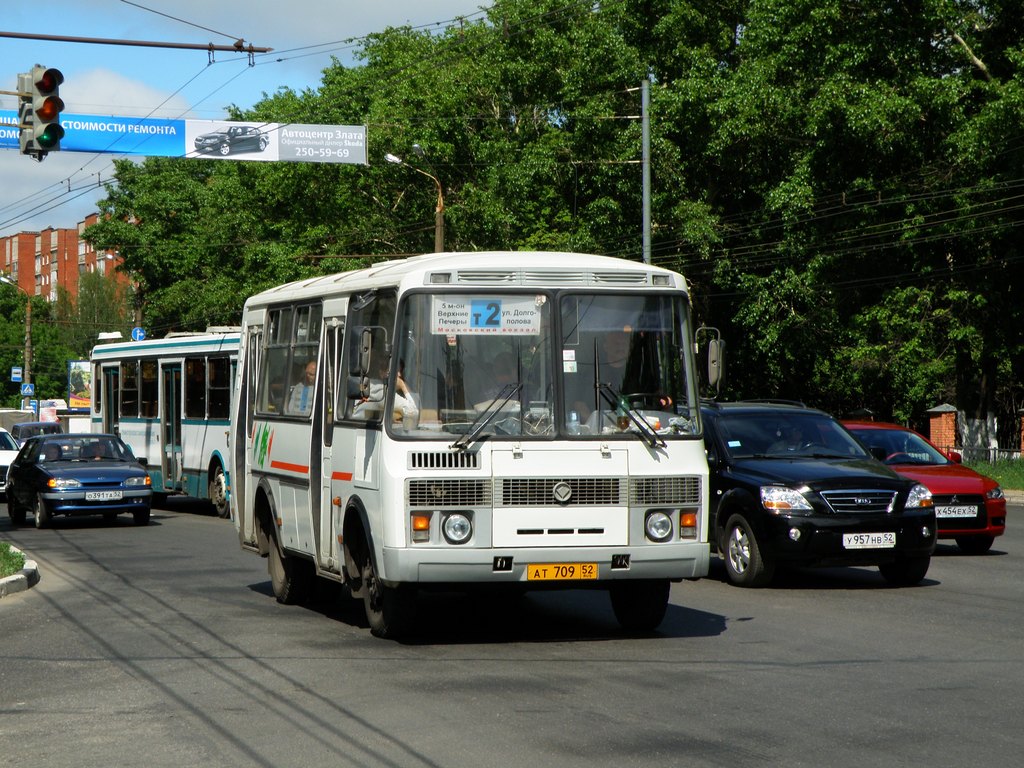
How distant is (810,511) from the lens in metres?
14.5

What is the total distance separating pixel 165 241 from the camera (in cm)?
7769

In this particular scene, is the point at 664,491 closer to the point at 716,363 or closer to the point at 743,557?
the point at 716,363

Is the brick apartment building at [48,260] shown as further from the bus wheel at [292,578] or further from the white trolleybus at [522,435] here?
the white trolleybus at [522,435]

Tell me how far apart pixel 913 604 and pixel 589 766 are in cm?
727

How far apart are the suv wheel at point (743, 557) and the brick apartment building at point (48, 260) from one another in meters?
132

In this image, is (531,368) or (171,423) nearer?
(531,368)

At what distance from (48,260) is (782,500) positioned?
148m

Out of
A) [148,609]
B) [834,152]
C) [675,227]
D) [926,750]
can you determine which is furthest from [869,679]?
[675,227]

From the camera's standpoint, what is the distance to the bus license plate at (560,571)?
10.8m

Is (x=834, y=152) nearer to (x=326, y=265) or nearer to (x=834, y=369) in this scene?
(x=834, y=369)

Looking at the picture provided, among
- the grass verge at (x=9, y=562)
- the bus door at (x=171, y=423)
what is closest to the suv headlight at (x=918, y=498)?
the grass verge at (x=9, y=562)

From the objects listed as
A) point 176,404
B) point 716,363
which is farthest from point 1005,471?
point 716,363

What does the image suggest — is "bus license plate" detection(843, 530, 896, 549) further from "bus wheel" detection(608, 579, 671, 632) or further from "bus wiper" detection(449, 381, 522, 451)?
"bus wiper" detection(449, 381, 522, 451)

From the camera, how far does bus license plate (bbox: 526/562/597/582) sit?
10.8 metres
